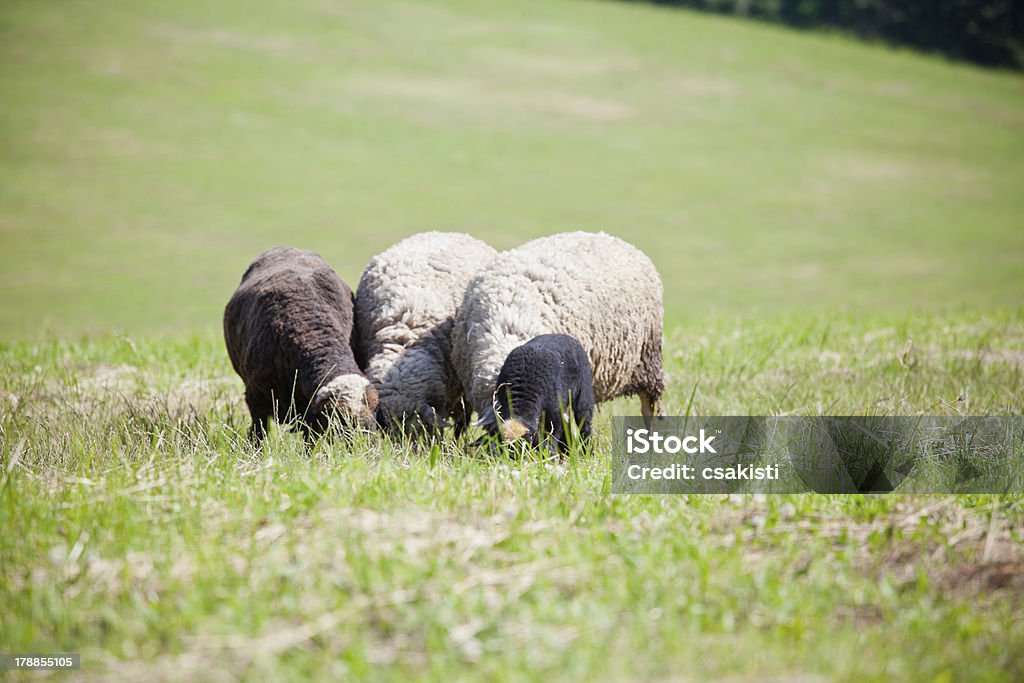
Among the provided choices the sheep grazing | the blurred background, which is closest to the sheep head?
the sheep grazing

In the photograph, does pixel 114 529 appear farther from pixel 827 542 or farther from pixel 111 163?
pixel 111 163

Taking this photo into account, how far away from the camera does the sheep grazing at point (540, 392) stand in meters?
5.91

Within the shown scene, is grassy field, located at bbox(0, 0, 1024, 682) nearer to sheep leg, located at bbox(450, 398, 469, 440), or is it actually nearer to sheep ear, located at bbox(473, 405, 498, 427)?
sheep ear, located at bbox(473, 405, 498, 427)

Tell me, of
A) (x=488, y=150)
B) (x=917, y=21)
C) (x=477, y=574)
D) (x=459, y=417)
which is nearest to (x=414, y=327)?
(x=459, y=417)

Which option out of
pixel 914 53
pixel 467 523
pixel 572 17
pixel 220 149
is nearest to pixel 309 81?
pixel 220 149

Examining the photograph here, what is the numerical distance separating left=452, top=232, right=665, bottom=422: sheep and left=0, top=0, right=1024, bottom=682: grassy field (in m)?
0.66

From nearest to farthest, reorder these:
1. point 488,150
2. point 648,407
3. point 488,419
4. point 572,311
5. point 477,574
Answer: point 477,574, point 488,419, point 572,311, point 648,407, point 488,150

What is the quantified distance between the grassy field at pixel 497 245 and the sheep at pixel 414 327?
0.89 meters

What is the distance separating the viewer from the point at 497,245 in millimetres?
28141

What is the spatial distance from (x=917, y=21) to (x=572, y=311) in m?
61.9

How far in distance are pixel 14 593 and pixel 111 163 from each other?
36.9 meters

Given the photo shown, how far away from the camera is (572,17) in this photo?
6212cm

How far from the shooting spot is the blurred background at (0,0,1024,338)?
29.6 m

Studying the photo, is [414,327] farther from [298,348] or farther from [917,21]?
[917,21]
